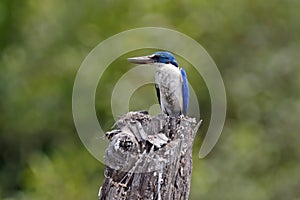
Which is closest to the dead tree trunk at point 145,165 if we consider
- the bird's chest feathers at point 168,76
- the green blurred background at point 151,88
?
the bird's chest feathers at point 168,76

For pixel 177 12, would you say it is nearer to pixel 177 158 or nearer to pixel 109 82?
pixel 109 82

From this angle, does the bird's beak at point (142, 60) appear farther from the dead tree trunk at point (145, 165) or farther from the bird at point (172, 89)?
the dead tree trunk at point (145, 165)

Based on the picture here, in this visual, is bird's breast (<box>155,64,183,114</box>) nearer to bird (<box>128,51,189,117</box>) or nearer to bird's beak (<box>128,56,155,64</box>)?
bird (<box>128,51,189,117</box>)

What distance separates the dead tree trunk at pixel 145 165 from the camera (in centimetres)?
257

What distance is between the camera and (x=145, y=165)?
8.45ft

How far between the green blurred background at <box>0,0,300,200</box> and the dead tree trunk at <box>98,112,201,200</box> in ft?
13.2

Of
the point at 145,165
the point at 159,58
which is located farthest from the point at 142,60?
the point at 145,165

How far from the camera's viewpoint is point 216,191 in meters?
6.85

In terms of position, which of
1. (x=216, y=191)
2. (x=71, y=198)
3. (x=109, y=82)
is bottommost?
(x=71, y=198)

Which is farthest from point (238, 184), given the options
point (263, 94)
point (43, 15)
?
point (43, 15)

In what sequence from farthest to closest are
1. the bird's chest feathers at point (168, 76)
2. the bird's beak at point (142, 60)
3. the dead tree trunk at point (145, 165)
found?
1. the bird's chest feathers at point (168, 76)
2. the bird's beak at point (142, 60)
3. the dead tree trunk at point (145, 165)

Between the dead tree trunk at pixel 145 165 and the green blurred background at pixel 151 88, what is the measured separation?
402 centimetres

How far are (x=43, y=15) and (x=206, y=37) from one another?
6.03ft

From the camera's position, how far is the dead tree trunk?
8.43ft
